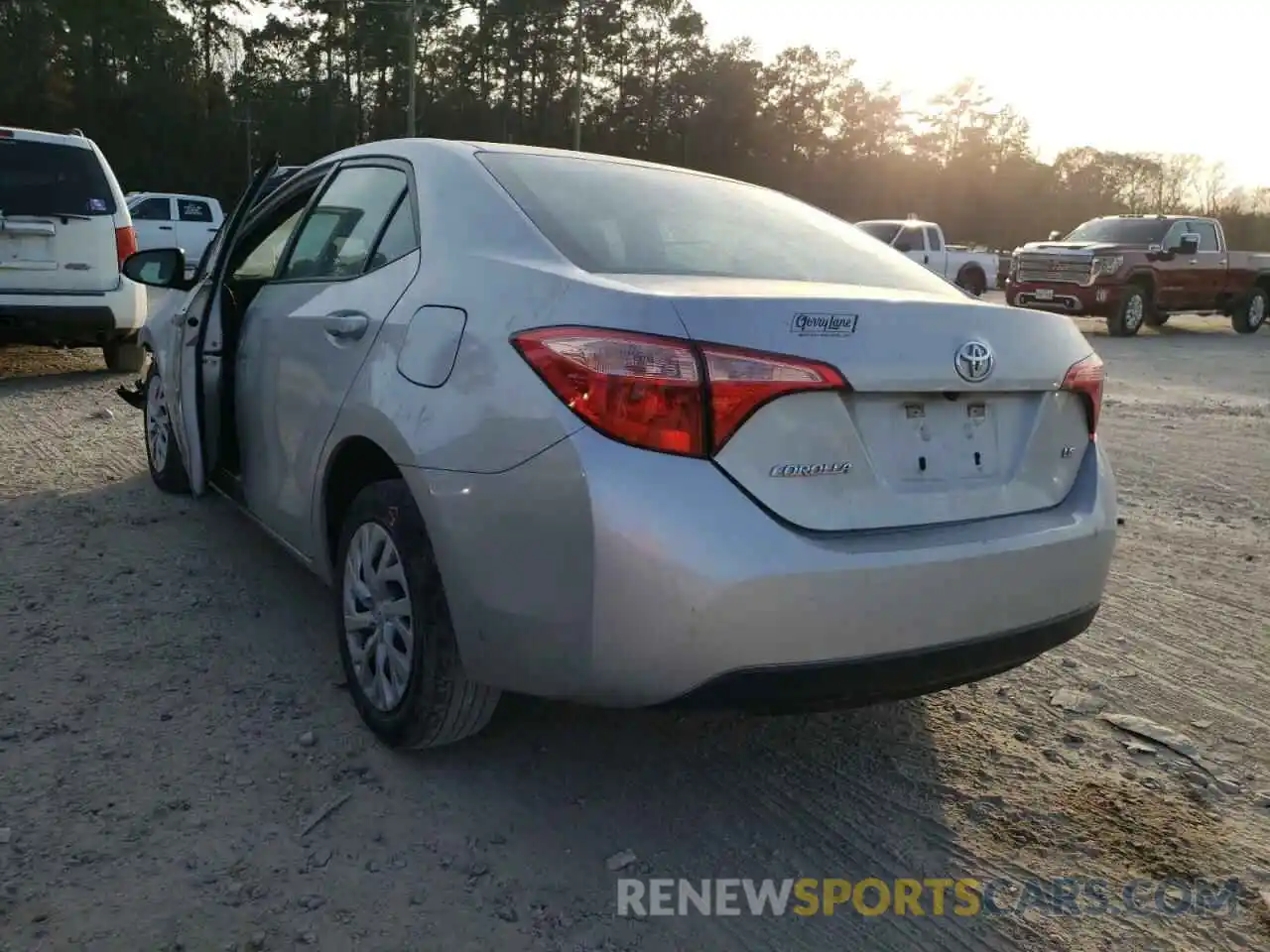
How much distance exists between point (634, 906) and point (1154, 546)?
365 centimetres

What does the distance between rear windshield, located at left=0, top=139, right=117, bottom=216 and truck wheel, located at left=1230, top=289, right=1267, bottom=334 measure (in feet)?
60.7

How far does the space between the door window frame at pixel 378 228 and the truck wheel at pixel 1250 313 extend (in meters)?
19.6

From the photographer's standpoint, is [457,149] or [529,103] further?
[529,103]

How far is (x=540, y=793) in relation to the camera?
8.88 feet

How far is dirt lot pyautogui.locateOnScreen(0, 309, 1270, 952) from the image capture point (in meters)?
2.24

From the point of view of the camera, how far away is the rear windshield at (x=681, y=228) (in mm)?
2697

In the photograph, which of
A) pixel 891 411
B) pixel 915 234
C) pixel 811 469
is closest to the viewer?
pixel 811 469

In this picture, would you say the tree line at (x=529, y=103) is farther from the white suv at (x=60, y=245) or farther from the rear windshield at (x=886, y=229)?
the white suv at (x=60, y=245)

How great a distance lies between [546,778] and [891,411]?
1306 millimetres

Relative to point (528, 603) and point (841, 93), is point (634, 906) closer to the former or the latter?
point (528, 603)

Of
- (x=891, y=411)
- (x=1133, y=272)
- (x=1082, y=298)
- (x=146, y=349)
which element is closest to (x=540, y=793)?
(x=891, y=411)

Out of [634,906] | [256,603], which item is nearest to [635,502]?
[634,906]

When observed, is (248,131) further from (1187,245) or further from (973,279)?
(1187,245)

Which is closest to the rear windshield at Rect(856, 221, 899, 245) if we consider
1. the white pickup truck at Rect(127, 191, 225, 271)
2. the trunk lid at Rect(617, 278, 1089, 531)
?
the white pickup truck at Rect(127, 191, 225, 271)
